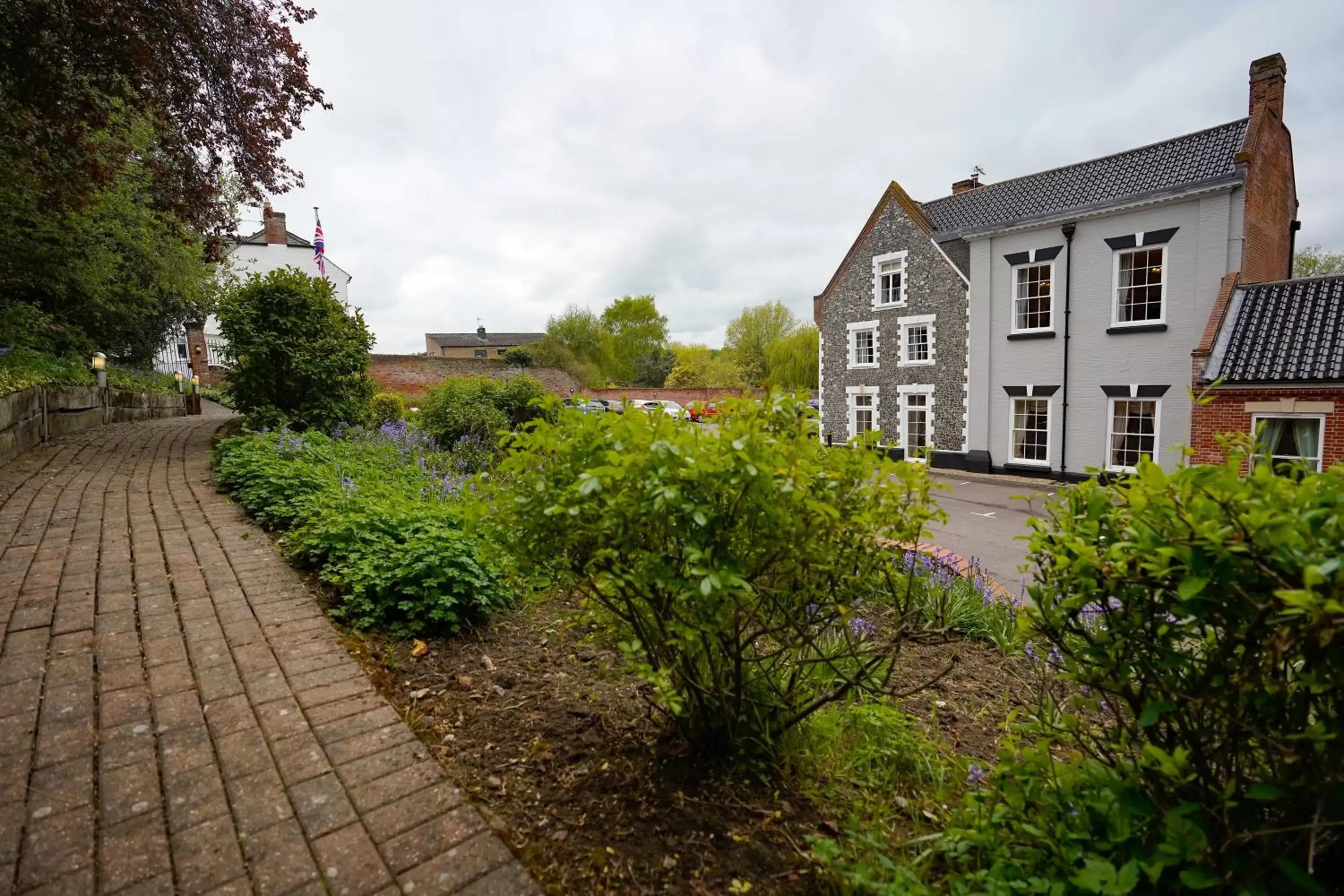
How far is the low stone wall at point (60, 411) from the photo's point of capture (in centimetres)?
798

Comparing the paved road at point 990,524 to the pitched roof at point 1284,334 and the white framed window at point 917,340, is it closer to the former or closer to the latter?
the white framed window at point 917,340

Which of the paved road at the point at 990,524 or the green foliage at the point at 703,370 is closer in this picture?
the paved road at the point at 990,524

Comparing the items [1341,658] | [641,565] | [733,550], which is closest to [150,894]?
[641,565]

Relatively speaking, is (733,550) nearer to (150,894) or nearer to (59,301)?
(150,894)

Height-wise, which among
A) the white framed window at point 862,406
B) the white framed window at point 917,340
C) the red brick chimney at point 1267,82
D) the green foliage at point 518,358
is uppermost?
the red brick chimney at point 1267,82

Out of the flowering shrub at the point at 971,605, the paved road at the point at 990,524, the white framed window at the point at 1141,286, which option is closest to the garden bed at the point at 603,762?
the flowering shrub at the point at 971,605

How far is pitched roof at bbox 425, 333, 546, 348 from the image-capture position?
71.2 m

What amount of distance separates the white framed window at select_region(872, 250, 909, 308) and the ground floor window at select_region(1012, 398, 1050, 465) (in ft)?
15.2

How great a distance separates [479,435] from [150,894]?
1020 cm

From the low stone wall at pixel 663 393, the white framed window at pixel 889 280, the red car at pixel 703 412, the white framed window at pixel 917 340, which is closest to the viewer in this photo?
the red car at pixel 703 412

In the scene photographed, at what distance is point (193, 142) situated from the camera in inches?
338

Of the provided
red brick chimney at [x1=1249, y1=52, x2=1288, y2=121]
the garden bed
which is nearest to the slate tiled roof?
red brick chimney at [x1=1249, y1=52, x2=1288, y2=121]

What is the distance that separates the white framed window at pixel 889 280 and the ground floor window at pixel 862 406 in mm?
2606

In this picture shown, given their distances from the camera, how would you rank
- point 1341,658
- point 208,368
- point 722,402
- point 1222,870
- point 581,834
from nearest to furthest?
1. point 1341,658
2. point 1222,870
3. point 581,834
4. point 722,402
5. point 208,368
